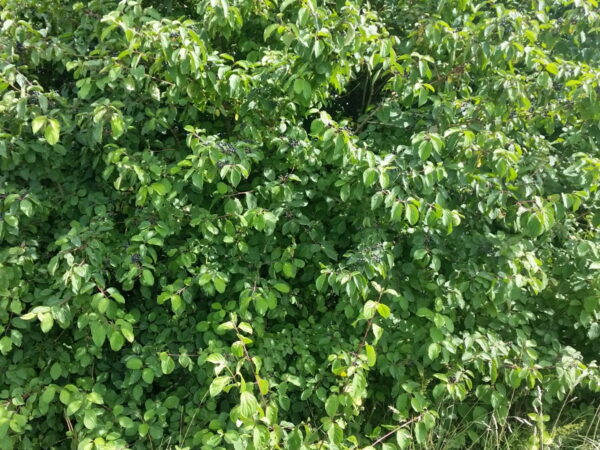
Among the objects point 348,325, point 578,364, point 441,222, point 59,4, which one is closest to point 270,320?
point 348,325

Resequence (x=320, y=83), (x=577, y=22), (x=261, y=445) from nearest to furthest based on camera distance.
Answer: (x=261, y=445) < (x=320, y=83) < (x=577, y=22)

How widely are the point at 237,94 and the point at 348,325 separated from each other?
3.99ft

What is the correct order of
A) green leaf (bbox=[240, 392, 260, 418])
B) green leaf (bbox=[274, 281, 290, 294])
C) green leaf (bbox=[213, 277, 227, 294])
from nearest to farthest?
green leaf (bbox=[240, 392, 260, 418]) → green leaf (bbox=[213, 277, 227, 294]) → green leaf (bbox=[274, 281, 290, 294])

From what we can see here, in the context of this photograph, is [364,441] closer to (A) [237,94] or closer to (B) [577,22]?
(A) [237,94]

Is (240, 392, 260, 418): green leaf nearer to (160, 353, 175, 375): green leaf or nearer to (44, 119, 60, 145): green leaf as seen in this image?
(160, 353, 175, 375): green leaf

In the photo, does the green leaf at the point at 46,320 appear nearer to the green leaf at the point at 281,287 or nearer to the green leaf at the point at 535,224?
the green leaf at the point at 281,287

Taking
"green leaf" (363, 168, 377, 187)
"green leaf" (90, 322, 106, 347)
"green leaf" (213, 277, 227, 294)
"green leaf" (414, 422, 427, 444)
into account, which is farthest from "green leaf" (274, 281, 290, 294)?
"green leaf" (414, 422, 427, 444)

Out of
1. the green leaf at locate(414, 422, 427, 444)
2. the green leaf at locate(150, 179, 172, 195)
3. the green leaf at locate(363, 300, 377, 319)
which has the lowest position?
the green leaf at locate(414, 422, 427, 444)

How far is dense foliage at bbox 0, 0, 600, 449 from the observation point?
88.0 inches

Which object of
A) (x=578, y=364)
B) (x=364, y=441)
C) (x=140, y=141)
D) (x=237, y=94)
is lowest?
(x=364, y=441)

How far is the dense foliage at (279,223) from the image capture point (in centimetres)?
223

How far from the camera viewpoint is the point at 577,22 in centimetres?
245

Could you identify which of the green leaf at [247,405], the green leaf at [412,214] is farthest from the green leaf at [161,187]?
the green leaf at [412,214]

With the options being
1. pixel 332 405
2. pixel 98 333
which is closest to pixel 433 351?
pixel 332 405
